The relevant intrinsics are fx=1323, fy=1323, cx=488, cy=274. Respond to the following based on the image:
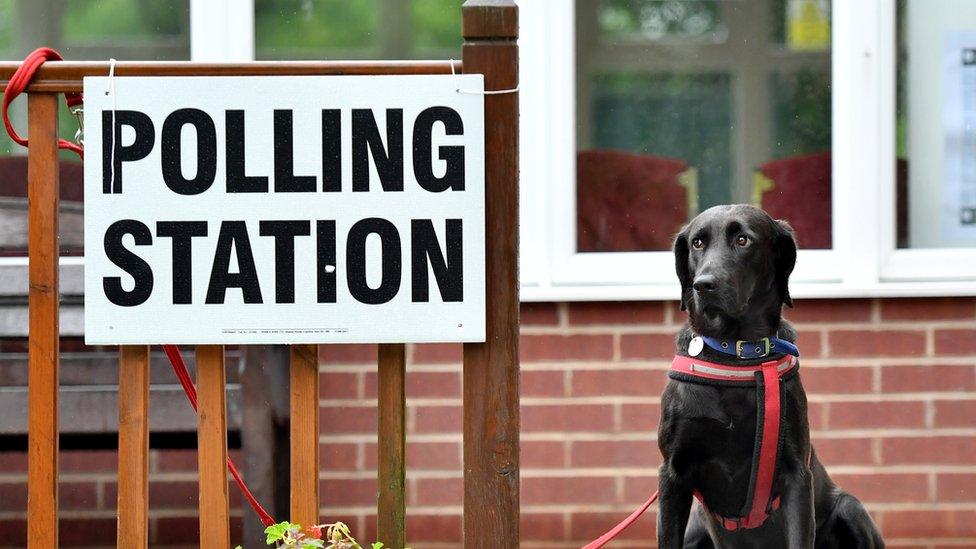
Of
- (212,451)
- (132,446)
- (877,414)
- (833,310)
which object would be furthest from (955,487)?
(132,446)

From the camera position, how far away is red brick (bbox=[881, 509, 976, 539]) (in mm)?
4727

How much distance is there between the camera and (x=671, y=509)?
9.91ft

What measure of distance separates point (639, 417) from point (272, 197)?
7.41 feet

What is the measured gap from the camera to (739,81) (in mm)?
4801

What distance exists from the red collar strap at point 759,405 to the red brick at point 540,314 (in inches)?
64.9

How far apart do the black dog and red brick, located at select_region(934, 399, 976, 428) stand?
5.60 ft

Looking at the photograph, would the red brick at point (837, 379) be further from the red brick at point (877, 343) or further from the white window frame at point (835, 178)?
the white window frame at point (835, 178)

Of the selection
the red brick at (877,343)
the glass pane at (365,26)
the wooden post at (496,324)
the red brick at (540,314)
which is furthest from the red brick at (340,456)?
the wooden post at (496,324)

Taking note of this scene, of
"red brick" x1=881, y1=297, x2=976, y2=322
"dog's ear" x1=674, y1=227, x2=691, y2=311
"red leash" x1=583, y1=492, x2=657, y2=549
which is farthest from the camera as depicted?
"red brick" x1=881, y1=297, x2=976, y2=322

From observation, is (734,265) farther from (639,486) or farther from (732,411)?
(639,486)

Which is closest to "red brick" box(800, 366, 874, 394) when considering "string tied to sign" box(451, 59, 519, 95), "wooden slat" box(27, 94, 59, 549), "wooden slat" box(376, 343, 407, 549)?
"wooden slat" box(376, 343, 407, 549)

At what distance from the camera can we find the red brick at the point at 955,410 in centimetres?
470

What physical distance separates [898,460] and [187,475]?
2.57 m

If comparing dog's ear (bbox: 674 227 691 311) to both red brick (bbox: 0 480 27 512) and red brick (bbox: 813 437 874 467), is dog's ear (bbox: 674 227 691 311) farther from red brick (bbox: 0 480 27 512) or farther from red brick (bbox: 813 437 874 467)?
red brick (bbox: 0 480 27 512)
